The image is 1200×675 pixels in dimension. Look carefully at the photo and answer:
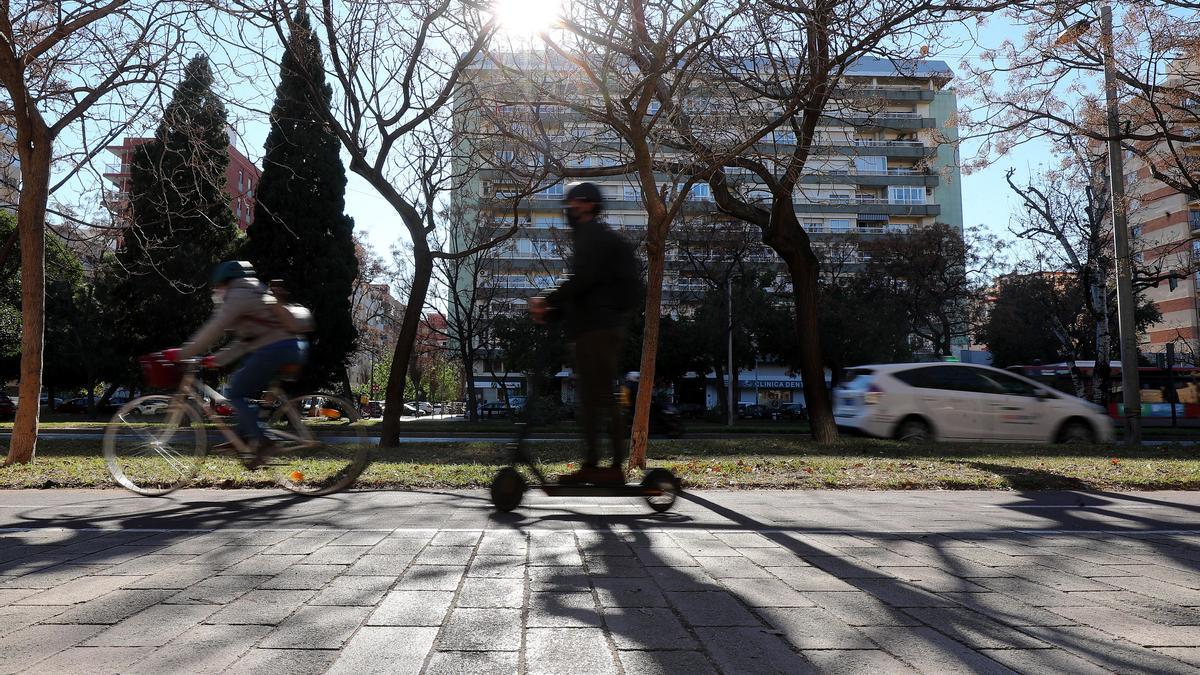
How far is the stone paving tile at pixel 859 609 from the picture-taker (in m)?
2.82

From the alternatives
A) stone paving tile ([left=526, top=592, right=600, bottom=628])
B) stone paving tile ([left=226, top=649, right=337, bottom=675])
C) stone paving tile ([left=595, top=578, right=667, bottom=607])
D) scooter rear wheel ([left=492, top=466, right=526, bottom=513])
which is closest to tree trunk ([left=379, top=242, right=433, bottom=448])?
scooter rear wheel ([left=492, top=466, right=526, bottom=513])

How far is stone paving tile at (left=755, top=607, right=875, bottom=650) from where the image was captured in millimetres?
2563

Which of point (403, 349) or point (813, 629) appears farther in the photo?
point (403, 349)

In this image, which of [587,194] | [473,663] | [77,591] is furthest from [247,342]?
[473,663]

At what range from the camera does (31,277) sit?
934 centimetres

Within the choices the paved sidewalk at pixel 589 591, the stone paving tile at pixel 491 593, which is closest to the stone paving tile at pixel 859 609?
the paved sidewalk at pixel 589 591

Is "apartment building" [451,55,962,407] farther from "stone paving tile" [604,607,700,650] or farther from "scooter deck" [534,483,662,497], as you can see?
"stone paving tile" [604,607,700,650]

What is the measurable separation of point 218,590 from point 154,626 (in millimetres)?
454

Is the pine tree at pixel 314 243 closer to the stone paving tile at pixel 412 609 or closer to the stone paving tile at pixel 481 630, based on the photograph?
the stone paving tile at pixel 412 609

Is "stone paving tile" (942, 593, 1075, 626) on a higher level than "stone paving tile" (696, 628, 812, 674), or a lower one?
lower

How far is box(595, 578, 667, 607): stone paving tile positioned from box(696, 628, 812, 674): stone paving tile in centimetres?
38

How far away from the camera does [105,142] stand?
10.9 meters

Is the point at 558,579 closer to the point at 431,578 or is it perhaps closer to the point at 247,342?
the point at 431,578

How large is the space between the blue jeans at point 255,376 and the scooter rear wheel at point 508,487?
1.76 meters
